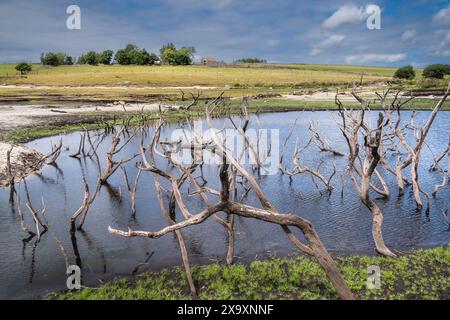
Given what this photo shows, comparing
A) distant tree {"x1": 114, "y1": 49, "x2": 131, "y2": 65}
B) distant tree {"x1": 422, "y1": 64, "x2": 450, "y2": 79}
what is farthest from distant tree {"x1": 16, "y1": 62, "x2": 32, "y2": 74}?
Result: distant tree {"x1": 422, "y1": 64, "x2": 450, "y2": 79}

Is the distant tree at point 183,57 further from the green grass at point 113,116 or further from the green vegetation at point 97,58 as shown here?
the green grass at point 113,116

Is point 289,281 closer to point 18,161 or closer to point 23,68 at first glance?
point 18,161

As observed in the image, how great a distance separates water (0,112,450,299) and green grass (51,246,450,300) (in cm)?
131

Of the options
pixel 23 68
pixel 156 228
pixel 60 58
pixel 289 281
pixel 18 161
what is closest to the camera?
pixel 289 281

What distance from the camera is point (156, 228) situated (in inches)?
774

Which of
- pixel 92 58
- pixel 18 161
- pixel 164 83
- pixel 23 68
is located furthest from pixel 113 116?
pixel 92 58

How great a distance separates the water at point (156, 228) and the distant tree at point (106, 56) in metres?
153

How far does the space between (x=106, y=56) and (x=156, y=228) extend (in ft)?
539

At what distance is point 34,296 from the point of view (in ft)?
44.4

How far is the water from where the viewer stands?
620 inches

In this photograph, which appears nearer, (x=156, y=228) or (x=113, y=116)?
(x=156, y=228)

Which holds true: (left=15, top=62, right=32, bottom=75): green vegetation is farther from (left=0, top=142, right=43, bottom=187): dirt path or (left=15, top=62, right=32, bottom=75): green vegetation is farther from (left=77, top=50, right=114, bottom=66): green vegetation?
(left=0, top=142, right=43, bottom=187): dirt path

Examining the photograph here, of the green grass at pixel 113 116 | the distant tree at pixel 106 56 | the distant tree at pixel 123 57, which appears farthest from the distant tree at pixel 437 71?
the distant tree at pixel 106 56
